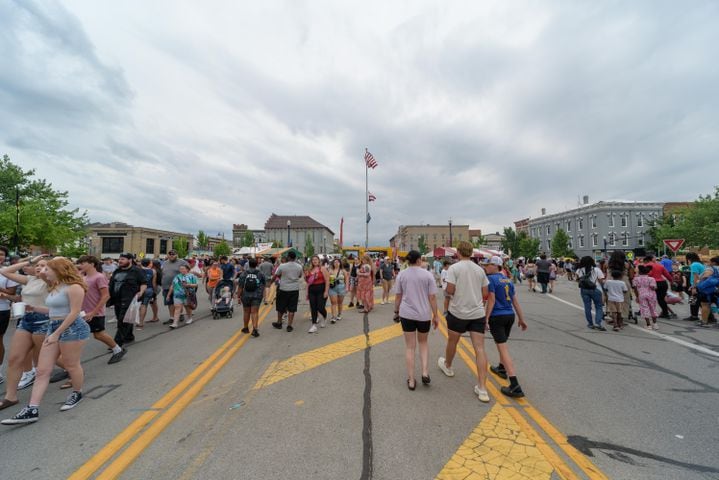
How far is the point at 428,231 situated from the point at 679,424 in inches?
4717

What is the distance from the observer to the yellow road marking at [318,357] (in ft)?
14.4

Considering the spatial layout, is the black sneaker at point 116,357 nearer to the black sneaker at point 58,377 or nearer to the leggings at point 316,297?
the black sneaker at point 58,377

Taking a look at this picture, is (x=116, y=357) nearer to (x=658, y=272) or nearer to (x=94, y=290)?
(x=94, y=290)

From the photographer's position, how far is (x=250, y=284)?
6855 millimetres

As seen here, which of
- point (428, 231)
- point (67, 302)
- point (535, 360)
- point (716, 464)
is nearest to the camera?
point (716, 464)

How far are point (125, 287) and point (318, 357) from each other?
13.9 feet

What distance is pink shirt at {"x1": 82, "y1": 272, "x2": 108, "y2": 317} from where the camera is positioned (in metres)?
4.93

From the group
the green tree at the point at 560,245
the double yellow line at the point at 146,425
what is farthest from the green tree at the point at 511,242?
the double yellow line at the point at 146,425

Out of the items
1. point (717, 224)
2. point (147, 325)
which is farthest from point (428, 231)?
point (147, 325)

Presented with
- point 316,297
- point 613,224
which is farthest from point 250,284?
point 613,224

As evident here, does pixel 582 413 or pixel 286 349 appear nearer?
pixel 582 413

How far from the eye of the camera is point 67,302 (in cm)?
372

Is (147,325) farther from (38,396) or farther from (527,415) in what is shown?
(527,415)

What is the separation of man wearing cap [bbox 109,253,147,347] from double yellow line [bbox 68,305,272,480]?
2422mm
